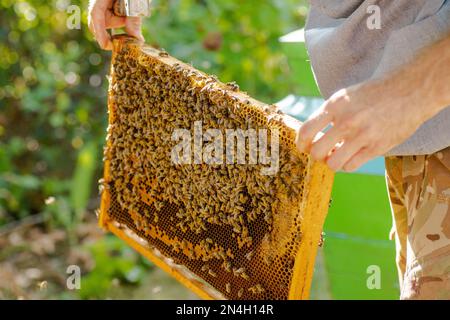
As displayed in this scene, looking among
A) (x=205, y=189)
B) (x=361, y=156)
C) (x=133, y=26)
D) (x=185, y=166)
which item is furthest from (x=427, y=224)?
(x=133, y=26)

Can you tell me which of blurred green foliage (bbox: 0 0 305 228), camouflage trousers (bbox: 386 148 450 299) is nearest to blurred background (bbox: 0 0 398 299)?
blurred green foliage (bbox: 0 0 305 228)

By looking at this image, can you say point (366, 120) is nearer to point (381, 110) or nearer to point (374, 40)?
point (381, 110)

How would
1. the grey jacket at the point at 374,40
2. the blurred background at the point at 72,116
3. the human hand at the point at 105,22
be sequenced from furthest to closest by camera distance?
the blurred background at the point at 72,116
the human hand at the point at 105,22
the grey jacket at the point at 374,40

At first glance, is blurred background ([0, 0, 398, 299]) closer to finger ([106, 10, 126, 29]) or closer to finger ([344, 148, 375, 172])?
finger ([106, 10, 126, 29])

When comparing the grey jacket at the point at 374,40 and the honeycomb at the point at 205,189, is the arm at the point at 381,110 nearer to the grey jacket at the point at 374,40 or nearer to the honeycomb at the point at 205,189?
the grey jacket at the point at 374,40

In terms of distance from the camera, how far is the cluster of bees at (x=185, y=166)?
1948 mm

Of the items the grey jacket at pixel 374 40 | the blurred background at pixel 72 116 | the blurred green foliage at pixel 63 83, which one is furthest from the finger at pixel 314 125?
the blurred green foliage at pixel 63 83

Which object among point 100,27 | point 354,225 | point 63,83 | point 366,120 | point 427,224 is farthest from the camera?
point 63,83

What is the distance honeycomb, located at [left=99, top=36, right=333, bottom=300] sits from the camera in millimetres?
1849

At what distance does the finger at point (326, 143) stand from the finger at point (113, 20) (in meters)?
1.21

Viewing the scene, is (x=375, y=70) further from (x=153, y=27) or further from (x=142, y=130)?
(x=153, y=27)

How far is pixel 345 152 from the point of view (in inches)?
56.1

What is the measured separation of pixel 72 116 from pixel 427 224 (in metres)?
3.15
